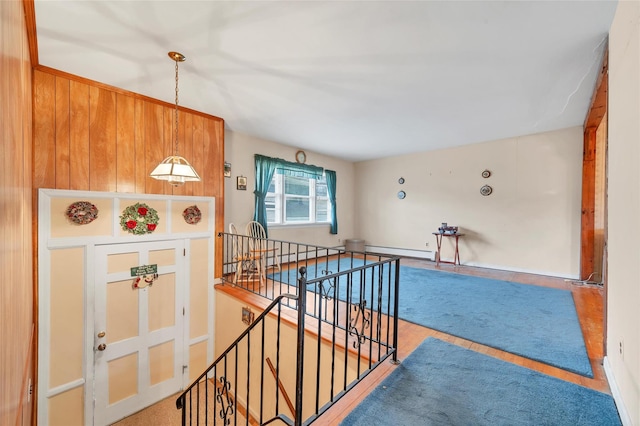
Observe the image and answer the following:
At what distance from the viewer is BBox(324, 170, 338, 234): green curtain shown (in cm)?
634

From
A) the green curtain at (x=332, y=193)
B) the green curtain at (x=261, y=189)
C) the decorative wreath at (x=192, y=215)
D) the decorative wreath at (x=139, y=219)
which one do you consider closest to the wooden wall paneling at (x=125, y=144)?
the decorative wreath at (x=139, y=219)

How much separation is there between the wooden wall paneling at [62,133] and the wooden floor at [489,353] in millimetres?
2242

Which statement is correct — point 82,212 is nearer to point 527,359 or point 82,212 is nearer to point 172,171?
point 172,171

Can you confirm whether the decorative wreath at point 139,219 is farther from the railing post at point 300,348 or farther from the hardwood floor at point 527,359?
the hardwood floor at point 527,359

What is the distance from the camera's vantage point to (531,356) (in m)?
2.13

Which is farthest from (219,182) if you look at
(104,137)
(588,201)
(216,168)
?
(588,201)

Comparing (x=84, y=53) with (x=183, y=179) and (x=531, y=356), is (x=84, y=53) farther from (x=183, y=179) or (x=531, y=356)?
(x=531, y=356)

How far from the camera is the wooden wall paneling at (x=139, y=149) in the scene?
3.14 meters

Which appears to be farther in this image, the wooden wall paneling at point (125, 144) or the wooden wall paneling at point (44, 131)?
the wooden wall paneling at point (125, 144)

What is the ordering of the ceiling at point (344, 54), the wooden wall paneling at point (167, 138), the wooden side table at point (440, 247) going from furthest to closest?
1. the wooden side table at point (440, 247)
2. the wooden wall paneling at point (167, 138)
3. the ceiling at point (344, 54)

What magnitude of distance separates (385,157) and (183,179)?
5116mm

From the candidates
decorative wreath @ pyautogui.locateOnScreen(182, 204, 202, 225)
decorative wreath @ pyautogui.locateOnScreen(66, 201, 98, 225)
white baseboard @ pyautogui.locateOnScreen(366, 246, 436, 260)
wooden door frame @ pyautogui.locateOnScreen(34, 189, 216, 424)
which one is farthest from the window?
decorative wreath @ pyautogui.locateOnScreen(66, 201, 98, 225)

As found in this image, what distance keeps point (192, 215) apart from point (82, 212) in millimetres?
1126

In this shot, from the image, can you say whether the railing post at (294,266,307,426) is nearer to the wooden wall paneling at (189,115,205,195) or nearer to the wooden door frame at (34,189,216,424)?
the wooden door frame at (34,189,216,424)
